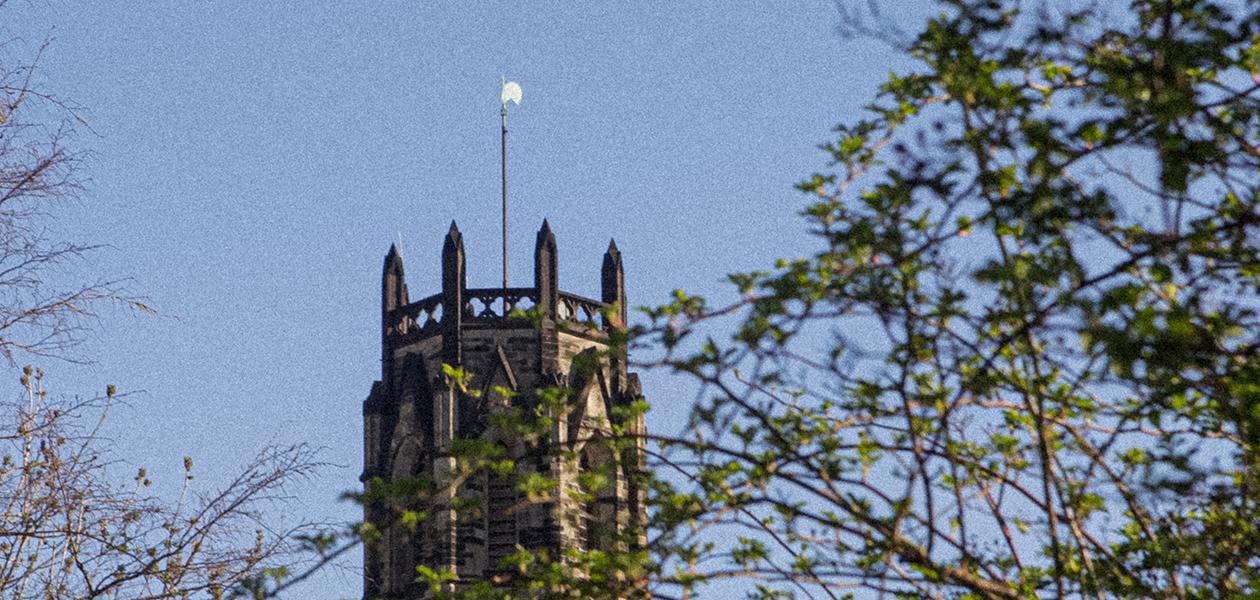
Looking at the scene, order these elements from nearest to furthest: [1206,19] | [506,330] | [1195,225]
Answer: [1206,19], [1195,225], [506,330]

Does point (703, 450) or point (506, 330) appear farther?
point (506, 330)

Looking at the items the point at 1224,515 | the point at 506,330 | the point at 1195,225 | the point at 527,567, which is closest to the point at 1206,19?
the point at 1195,225

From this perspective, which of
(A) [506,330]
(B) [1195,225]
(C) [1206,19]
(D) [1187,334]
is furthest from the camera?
(A) [506,330]

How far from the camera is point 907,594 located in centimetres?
1153

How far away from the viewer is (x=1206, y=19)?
31.2 feet

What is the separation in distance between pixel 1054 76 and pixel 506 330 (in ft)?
110

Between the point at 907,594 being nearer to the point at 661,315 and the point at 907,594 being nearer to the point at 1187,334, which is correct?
the point at 661,315

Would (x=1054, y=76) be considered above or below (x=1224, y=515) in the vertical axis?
above

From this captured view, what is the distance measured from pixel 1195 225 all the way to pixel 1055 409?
1807mm

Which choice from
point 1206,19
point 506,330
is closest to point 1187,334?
point 1206,19

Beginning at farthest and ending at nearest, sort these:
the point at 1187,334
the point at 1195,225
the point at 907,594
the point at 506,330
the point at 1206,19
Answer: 1. the point at 506,330
2. the point at 907,594
3. the point at 1195,225
4. the point at 1206,19
5. the point at 1187,334

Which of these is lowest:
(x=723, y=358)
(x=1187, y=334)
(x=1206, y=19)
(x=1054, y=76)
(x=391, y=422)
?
(x=1187, y=334)

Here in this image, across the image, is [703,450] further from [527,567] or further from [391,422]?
[391,422]

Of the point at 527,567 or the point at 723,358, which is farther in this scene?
the point at 527,567
